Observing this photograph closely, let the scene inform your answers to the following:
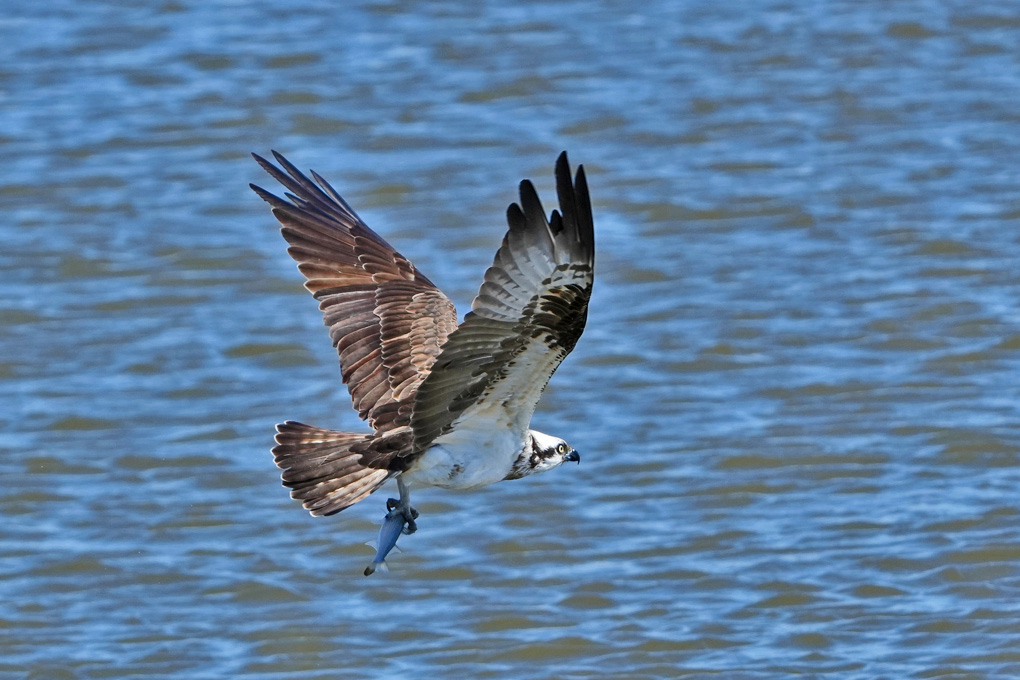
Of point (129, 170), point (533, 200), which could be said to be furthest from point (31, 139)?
point (533, 200)

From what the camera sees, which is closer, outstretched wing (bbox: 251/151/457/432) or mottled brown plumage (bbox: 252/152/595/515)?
mottled brown plumage (bbox: 252/152/595/515)

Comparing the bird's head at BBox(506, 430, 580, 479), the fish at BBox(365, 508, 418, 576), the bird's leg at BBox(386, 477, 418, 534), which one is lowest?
the fish at BBox(365, 508, 418, 576)

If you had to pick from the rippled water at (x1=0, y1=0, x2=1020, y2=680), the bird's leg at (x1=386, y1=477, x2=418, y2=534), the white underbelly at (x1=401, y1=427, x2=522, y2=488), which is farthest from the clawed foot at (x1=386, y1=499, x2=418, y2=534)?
the rippled water at (x1=0, y1=0, x2=1020, y2=680)

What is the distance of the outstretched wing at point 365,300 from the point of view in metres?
6.46

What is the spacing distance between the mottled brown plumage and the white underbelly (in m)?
0.04

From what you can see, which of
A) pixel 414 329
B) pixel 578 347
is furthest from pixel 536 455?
pixel 578 347

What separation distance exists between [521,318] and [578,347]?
4.63m

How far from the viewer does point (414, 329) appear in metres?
6.61

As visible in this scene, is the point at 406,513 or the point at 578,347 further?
the point at 578,347

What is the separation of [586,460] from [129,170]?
461 centimetres

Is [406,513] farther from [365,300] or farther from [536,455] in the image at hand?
[365,300]

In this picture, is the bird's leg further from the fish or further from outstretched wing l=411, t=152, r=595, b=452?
outstretched wing l=411, t=152, r=595, b=452

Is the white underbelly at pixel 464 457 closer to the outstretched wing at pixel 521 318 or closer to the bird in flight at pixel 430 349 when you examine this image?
the bird in flight at pixel 430 349

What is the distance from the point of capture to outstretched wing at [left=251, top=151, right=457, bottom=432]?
21.2 ft
